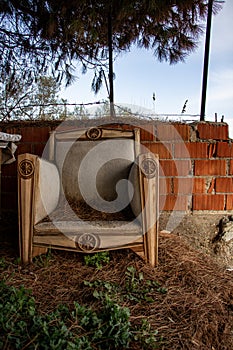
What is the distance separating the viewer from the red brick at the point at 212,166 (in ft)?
6.83

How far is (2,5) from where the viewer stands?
2584 millimetres

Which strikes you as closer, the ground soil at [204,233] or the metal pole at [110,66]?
the ground soil at [204,233]

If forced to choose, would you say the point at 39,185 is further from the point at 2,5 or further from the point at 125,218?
the point at 2,5

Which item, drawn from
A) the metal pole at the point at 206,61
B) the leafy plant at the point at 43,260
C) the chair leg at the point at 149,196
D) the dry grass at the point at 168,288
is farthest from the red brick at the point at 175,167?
the leafy plant at the point at 43,260

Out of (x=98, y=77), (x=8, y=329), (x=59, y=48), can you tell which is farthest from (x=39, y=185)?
(x=59, y=48)

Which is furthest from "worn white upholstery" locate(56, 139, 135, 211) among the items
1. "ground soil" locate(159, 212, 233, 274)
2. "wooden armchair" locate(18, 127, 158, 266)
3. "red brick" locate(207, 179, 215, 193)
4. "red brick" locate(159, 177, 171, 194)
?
"red brick" locate(207, 179, 215, 193)

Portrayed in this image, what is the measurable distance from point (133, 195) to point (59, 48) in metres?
1.92

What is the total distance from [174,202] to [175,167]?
26 cm

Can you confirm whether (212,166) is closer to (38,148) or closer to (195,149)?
(195,149)

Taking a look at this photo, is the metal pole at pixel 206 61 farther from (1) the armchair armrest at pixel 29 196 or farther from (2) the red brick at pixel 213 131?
(1) the armchair armrest at pixel 29 196

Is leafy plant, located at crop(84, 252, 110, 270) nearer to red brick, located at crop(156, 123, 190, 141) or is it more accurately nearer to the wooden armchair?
the wooden armchair

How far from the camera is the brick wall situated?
2084 mm

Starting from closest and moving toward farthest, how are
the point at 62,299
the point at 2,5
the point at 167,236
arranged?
the point at 62,299
the point at 167,236
the point at 2,5

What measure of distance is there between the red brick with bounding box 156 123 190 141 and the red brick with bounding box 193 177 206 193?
31 cm
